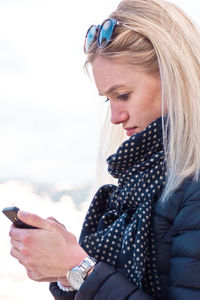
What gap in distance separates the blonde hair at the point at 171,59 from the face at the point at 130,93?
0.10ft

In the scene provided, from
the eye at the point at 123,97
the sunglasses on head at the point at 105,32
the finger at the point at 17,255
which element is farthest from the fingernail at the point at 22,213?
the sunglasses on head at the point at 105,32

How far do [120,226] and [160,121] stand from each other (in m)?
0.33

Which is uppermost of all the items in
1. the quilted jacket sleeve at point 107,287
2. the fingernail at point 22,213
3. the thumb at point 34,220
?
the fingernail at point 22,213

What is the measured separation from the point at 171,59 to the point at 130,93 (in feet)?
0.50

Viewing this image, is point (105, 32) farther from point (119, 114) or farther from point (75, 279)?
point (75, 279)

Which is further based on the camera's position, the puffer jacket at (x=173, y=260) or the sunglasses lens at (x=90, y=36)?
the sunglasses lens at (x=90, y=36)

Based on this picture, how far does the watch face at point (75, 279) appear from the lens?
1273 millimetres

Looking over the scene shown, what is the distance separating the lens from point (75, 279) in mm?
1278

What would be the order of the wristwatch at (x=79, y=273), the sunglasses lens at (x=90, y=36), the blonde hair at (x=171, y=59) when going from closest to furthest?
the wristwatch at (x=79, y=273) → the blonde hair at (x=171, y=59) → the sunglasses lens at (x=90, y=36)

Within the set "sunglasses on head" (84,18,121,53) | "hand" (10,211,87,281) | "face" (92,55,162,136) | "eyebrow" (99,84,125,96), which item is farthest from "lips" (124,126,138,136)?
"hand" (10,211,87,281)

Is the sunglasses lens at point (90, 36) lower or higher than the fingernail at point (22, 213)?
higher

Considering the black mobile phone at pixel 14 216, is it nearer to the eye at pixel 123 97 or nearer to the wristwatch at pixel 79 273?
the wristwatch at pixel 79 273

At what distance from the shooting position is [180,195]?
1299mm

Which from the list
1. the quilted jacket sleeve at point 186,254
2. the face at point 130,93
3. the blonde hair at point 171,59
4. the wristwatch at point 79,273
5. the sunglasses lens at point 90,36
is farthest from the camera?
the sunglasses lens at point 90,36
